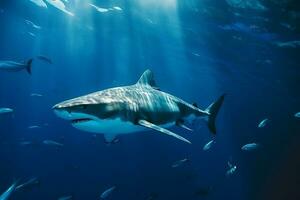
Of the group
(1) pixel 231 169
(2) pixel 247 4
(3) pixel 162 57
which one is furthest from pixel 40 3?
Result: (1) pixel 231 169

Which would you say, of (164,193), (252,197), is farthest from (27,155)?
(252,197)

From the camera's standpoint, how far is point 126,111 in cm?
570

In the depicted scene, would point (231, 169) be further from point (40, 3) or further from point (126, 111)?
point (40, 3)

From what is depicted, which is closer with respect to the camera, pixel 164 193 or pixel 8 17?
pixel 164 193

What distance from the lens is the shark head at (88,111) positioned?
4.64 m

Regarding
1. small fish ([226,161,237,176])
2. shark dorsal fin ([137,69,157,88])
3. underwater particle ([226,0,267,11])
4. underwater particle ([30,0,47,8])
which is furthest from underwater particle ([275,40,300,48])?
underwater particle ([30,0,47,8])

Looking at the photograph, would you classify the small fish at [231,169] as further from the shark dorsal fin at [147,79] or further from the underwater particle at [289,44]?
the underwater particle at [289,44]

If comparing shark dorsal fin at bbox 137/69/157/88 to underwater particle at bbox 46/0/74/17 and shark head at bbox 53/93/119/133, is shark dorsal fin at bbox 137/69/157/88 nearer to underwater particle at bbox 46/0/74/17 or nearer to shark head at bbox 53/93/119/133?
shark head at bbox 53/93/119/133

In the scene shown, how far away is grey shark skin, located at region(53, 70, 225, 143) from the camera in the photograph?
4.89m

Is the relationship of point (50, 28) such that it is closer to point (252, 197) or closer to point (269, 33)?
point (269, 33)

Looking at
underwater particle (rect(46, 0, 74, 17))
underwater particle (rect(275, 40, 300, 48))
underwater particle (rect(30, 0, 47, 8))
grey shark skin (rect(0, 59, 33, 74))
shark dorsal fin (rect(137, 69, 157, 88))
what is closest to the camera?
shark dorsal fin (rect(137, 69, 157, 88))

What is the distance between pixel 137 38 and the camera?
33094 millimetres

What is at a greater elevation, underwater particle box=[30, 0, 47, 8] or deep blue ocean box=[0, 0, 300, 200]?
underwater particle box=[30, 0, 47, 8]

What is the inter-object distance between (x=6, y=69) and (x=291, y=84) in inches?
1093
